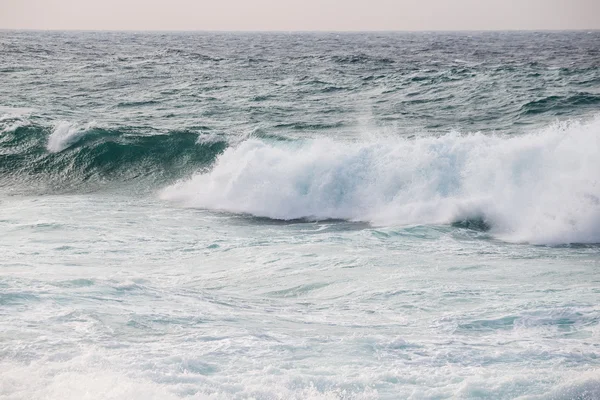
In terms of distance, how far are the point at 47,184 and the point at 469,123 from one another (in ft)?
37.7

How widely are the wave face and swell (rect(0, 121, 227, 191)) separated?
1.84 metres

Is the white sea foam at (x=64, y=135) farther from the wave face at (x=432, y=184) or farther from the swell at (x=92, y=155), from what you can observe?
the wave face at (x=432, y=184)

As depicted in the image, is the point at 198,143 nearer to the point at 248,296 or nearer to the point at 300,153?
the point at 300,153

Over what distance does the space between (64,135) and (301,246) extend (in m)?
11.3

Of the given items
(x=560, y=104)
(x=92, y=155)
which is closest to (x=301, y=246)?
(x=92, y=155)

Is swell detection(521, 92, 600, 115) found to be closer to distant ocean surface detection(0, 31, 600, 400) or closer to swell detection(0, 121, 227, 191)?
distant ocean surface detection(0, 31, 600, 400)

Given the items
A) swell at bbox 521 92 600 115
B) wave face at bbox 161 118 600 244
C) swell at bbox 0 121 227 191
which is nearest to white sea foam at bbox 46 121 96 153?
swell at bbox 0 121 227 191

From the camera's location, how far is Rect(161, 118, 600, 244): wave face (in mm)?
12727

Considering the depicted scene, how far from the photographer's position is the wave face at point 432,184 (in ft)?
41.8

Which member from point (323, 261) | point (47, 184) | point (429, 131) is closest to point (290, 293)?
point (323, 261)

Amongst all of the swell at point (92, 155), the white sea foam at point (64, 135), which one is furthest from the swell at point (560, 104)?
the white sea foam at point (64, 135)

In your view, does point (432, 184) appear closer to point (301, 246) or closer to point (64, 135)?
point (301, 246)

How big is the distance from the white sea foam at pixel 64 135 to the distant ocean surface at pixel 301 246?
61mm

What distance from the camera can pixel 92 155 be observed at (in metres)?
19.0
